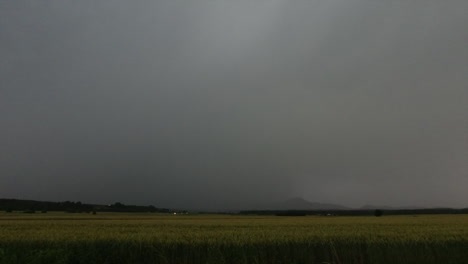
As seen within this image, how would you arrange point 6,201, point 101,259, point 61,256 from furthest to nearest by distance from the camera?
point 6,201, point 101,259, point 61,256

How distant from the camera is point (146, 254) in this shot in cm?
1590

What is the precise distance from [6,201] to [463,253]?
441 ft

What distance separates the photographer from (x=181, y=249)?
1609 cm

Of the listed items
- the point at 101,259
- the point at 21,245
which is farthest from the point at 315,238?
the point at 21,245

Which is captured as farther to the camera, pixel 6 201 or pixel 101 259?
pixel 6 201

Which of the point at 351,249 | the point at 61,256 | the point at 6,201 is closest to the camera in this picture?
the point at 61,256

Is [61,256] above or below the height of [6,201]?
below

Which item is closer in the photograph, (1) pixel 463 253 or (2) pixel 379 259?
(2) pixel 379 259

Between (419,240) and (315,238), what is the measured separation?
4715mm

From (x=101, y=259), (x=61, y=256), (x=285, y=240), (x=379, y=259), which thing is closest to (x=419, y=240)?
(x=379, y=259)

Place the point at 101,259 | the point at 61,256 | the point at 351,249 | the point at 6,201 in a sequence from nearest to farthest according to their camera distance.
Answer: the point at 61,256 → the point at 101,259 → the point at 351,249 → the point at 6,201

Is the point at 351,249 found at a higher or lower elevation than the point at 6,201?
lower

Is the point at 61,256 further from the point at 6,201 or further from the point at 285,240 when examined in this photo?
the point at 6,201

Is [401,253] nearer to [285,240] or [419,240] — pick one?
[419,240]
